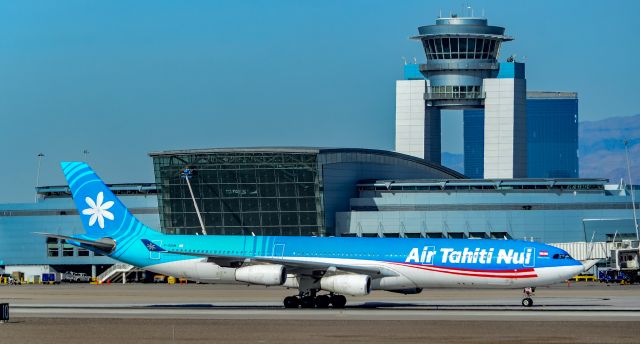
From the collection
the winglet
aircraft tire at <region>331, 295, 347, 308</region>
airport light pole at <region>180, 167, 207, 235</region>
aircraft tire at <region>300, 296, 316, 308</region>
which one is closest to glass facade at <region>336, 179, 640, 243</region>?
airport light pole at <region>180, 167, 207, 235</region>

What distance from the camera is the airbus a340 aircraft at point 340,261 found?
70.6 metres

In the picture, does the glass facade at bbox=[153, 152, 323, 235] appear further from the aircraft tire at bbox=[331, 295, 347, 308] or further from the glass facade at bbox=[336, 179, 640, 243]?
the aircraft tire at bbox=[331, 295, 347, 308]

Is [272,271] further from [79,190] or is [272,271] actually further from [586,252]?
[586,252]

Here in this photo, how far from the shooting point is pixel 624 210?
165 metres

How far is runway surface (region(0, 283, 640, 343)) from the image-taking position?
5172 centimetres

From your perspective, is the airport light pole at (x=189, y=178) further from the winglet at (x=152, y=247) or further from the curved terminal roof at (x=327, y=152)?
the winglet at (x=152, y=247)

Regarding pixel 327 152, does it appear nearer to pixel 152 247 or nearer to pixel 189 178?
pixel 189 178

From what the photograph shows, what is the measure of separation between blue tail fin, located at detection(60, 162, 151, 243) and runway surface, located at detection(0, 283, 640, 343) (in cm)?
441

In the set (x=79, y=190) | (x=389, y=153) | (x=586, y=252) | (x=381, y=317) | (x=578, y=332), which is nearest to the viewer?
(x=578, y=332)

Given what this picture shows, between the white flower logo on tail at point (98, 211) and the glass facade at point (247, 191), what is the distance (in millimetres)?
83832

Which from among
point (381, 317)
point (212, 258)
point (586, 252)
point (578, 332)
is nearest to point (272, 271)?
point (212, 258)

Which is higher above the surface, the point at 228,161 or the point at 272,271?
the point at 228,161

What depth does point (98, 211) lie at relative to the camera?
75.2 meters

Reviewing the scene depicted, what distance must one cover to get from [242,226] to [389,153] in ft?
87.3
